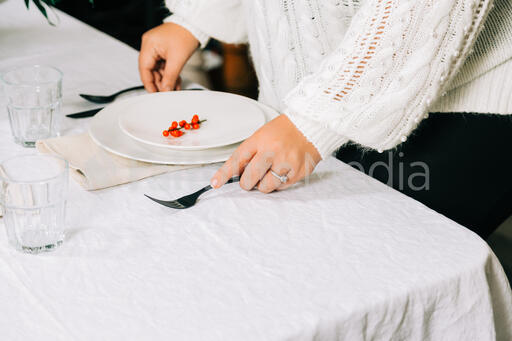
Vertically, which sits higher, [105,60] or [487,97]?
[487,97]

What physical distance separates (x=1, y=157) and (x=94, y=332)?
46cm

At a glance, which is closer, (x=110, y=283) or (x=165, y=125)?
(x=110, y=283)

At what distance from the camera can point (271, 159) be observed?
792 millimetres

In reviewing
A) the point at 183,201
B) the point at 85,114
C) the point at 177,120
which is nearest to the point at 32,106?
the point at 85,114

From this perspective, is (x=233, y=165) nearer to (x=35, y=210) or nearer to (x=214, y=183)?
(x=214, y=183)

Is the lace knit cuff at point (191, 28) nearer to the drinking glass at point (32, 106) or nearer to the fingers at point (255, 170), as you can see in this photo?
the drinking glass at point (32, 106)

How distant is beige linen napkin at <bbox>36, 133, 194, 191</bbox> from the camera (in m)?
0.80

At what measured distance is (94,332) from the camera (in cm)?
53

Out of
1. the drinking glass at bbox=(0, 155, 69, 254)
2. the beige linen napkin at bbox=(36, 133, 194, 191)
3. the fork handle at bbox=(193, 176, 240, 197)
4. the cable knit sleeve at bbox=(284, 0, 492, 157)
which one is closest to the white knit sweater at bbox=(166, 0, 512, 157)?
the cable knit sleeve at bbox=(284, 0, 492, 157)

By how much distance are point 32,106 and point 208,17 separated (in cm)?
45

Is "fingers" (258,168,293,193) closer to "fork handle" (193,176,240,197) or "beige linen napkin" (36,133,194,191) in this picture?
"fork handle" (193,176,240,197)

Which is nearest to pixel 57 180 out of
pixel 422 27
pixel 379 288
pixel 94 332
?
pixel 94 332

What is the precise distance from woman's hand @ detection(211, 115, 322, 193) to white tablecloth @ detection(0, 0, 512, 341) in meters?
0.02

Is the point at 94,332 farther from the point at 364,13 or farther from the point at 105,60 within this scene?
the point at 105,60
